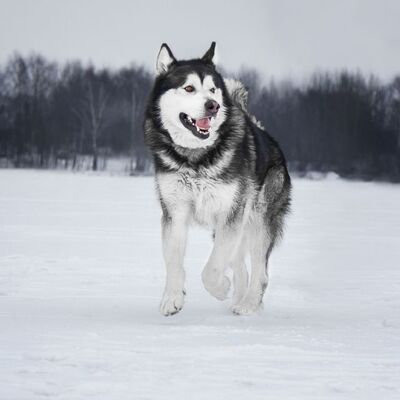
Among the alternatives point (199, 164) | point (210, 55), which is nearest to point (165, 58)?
point (210, 55)

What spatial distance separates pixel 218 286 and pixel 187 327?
0.73 m

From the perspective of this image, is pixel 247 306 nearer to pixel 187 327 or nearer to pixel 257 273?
pixel 257 273

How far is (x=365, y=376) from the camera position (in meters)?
3.21

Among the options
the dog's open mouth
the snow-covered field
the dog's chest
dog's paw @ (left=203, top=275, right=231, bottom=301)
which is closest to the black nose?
the dog's open mouth

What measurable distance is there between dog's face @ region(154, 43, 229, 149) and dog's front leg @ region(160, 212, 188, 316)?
1.78ft

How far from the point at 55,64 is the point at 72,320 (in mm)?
52641

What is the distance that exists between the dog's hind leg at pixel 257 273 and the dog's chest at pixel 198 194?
0.77 metres

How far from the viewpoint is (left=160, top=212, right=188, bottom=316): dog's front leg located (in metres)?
4.73

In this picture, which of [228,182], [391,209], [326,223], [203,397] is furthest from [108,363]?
[391,209]

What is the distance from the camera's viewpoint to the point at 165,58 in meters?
5.10

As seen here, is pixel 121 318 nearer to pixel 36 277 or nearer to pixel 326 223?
pixel 36 277

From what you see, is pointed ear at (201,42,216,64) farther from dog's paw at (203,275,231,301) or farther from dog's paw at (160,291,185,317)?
dog's paw at (160,291,185,317)

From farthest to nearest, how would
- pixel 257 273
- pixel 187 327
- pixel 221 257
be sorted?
1. pixel 257 273
2. pixel 221 257
3. pixel 187 327

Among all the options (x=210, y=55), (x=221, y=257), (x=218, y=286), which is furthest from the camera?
(x=210, y=55)
